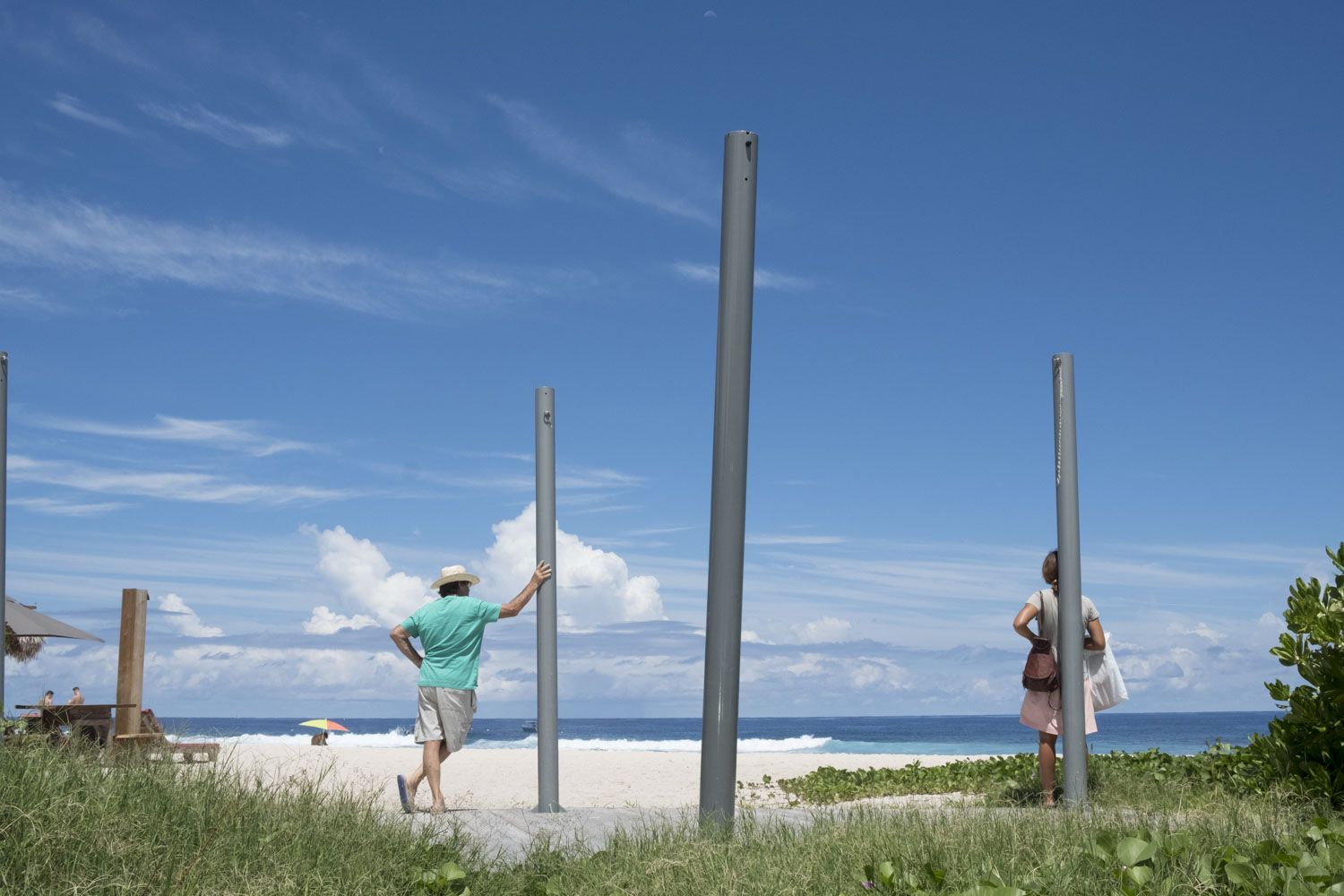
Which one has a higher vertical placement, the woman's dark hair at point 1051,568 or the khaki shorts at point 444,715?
the woman's dark hair at point 1051,568

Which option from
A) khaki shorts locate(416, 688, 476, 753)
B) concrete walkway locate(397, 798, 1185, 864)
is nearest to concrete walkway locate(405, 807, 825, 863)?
concrete walkway locate(397, 798, 1185, 864)

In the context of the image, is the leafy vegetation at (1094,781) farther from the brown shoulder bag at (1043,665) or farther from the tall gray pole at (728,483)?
the tall gray pole at (728,483)

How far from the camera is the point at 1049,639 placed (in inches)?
365

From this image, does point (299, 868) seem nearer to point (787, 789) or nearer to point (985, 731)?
point (787, 789)

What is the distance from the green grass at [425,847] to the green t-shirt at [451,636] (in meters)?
2.30

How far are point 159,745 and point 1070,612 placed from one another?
6298mm

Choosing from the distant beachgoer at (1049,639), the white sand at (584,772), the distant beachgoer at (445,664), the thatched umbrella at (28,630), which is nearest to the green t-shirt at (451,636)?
the distant beachgoer at (445,664)

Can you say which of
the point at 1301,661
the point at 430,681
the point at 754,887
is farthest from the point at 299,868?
the point at 1301,661

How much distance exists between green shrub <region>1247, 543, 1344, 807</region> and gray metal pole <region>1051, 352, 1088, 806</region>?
133cm

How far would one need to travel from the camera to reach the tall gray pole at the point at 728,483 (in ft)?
21.6

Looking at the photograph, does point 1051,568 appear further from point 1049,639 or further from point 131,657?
point 131,657

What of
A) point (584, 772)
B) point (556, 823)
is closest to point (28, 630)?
point (584, 772)

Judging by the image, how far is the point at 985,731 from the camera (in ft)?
266

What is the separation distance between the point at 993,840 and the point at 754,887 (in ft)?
4.61
